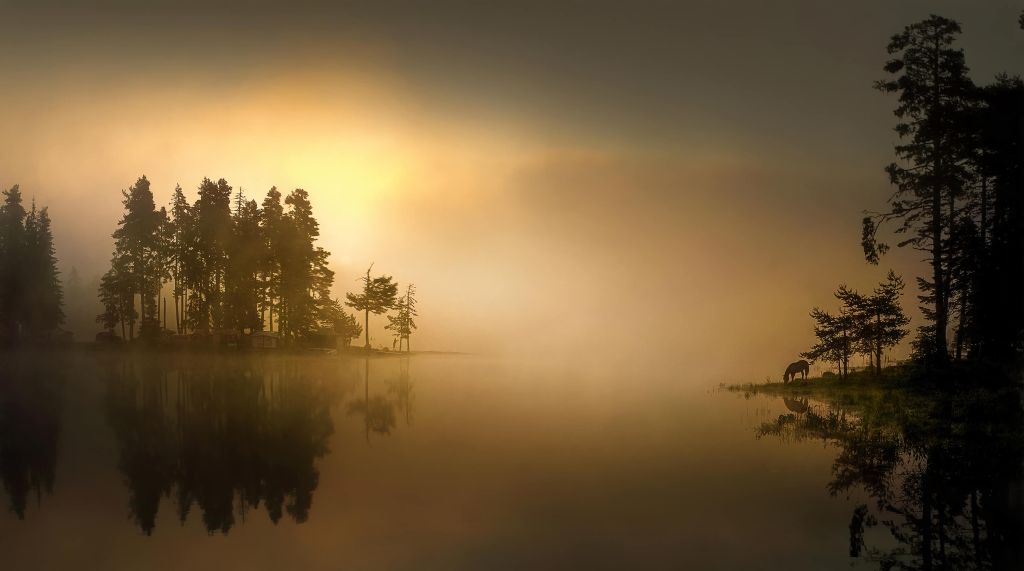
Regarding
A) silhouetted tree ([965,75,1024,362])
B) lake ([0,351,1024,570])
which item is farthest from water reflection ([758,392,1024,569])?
silhouetted tree ([965,75,1024,362])

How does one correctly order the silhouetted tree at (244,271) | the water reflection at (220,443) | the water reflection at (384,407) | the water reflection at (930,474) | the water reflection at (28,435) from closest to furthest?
1. the water reflection at (930,474)
2. the water reflection at (220,443)
3. the water reflection at (28,435)
4. the water reflection at (384,407)
5. the silhouetted tree at (244,271)

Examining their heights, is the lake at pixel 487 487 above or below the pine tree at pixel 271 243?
below

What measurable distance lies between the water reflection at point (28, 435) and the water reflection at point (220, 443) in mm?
2043

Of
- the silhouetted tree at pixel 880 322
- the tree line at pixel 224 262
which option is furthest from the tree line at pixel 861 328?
the tree line at pixel 224 262

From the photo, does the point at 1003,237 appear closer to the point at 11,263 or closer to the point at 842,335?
the point at 842,335

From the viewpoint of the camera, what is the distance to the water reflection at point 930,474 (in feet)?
43.9

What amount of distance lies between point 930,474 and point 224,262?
81621mm

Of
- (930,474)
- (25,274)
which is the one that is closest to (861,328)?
(930,474)

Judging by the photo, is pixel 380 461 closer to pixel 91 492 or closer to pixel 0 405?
pixel 91 492

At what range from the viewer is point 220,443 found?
23438 millimetres

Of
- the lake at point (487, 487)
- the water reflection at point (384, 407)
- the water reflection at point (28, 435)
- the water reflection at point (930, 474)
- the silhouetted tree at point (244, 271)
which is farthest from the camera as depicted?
the silhouetted tree at point (244, 271)

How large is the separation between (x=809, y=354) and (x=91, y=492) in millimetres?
44615

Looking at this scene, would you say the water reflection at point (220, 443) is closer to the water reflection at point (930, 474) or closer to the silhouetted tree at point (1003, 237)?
the water reflection at point (930, 474)

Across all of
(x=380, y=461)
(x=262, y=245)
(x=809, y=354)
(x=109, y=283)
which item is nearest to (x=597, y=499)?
(x=380, y=461)
